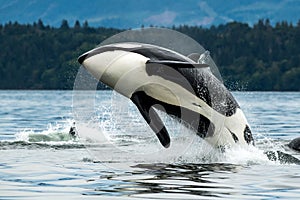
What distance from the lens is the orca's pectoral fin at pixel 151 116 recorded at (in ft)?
46.7

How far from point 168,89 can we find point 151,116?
61cm

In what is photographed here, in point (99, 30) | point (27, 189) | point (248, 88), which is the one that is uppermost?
point (99, 30)

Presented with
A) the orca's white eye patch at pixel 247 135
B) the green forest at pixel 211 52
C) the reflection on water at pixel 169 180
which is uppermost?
the green forest at pixel 211 52

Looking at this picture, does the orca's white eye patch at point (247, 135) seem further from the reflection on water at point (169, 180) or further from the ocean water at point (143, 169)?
the reflection on water at point (169, 180)

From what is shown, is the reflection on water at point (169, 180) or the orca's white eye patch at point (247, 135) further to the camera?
the orca's white eye patch at point (247, 135)

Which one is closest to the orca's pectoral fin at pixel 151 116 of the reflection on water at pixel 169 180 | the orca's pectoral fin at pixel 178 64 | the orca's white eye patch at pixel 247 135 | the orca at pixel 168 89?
the orca at pixel 168 89

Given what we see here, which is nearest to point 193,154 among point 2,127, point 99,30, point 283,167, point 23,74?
point 283,167

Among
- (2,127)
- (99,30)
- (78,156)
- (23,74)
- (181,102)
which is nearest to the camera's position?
(181,102)

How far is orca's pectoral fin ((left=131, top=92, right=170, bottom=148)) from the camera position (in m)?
14.2

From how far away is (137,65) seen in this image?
14320mm

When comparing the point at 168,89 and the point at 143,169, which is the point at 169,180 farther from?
the point at 168,89

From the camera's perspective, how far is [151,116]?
14.4 metres

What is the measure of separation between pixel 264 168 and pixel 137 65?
295cm

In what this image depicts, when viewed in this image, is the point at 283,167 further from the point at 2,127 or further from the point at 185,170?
the point at 2,127
